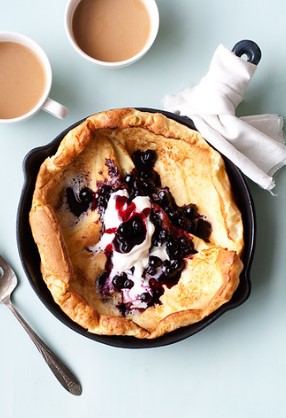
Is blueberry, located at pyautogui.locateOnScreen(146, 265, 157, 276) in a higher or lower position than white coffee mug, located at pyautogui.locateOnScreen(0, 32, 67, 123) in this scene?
lower

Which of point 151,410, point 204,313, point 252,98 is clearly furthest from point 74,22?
point 151,410

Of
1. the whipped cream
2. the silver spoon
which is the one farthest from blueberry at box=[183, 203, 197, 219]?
the silver spoon

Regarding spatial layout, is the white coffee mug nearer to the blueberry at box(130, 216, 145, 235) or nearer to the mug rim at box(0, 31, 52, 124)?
the mug rim at box(0, 31, 52, 124)

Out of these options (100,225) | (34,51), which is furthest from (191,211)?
(34,51)

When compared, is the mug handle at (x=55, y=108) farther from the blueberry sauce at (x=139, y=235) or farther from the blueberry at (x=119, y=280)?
the blueberry at (x=119, y=280)

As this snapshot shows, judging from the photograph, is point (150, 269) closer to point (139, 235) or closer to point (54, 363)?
point (139, 235)

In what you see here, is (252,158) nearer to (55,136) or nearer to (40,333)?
(55,136)

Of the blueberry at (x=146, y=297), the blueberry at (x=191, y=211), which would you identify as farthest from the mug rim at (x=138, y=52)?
the blueberry at (x=146, y=297)
